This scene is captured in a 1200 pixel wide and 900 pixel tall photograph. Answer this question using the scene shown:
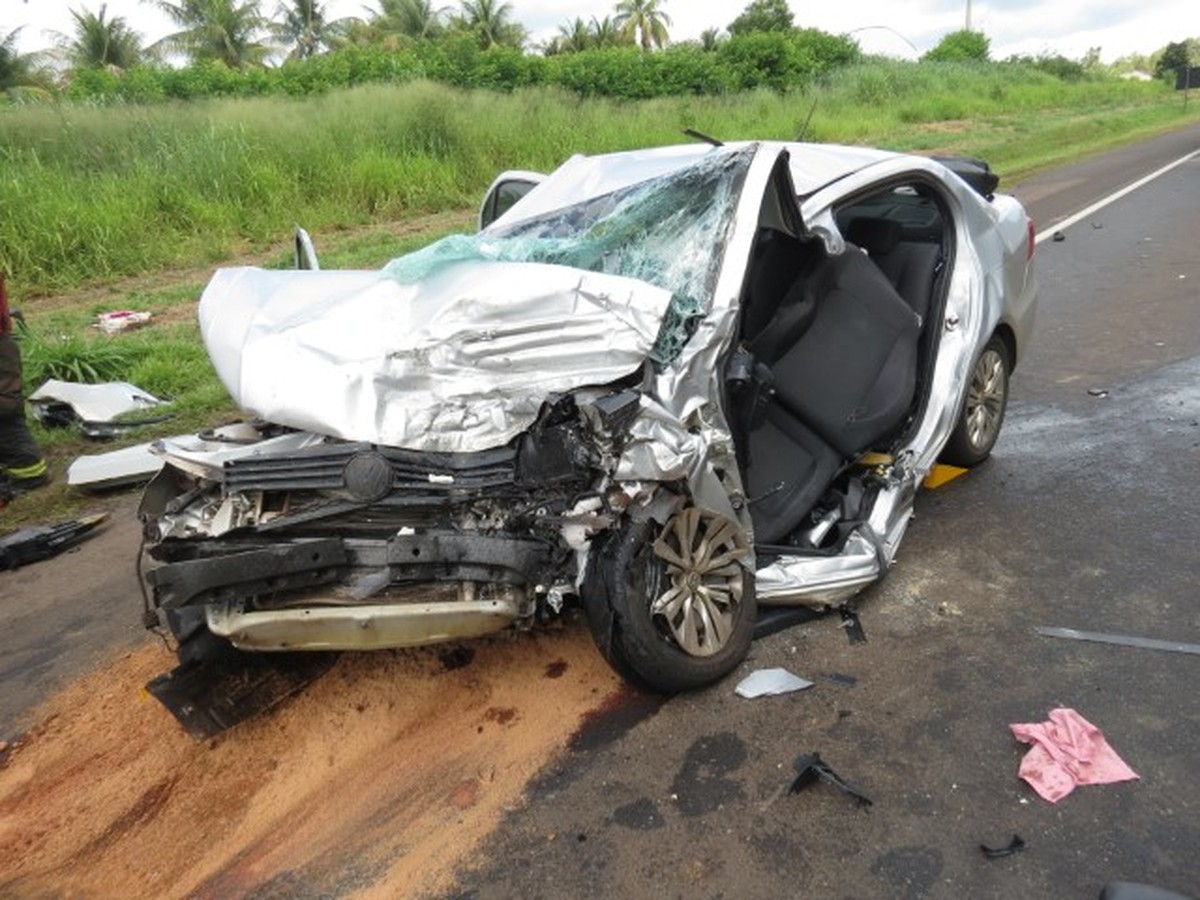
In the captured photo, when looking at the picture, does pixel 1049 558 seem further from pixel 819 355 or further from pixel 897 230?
pixel 897 230

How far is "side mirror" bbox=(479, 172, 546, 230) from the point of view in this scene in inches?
230

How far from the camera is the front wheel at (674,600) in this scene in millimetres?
2914

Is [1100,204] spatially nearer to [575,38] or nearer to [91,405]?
[91,405]

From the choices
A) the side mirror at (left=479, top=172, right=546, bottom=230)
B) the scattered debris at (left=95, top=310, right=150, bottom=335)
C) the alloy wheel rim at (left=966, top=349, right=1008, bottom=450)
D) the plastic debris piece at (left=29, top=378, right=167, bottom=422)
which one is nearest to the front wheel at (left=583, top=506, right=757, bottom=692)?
the alloy wheel rim at (left=966, top=349, right=1008, bottom=450)

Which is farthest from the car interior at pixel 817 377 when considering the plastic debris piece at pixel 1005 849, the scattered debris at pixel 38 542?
the scattered debris at pixel 38 542

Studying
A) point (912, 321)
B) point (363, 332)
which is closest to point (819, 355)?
point (912, 321)

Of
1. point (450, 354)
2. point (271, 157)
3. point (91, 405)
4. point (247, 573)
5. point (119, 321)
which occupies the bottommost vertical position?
point (91, 405)

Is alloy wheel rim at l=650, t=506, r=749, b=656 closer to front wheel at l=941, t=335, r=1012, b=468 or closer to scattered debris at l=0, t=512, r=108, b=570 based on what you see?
front wheel at l=941, t=335, r=1012, b=468

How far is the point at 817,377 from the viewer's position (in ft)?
12.7

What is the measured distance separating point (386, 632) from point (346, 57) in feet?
83.1

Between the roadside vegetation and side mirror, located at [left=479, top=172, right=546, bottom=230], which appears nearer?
side mirror, located at [left=479, top=172, right=546, bottom=230]

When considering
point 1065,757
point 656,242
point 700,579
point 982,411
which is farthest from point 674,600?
point 982,411

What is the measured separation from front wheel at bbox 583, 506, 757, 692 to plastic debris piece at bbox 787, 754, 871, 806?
48cm

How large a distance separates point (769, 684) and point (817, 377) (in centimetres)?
129
